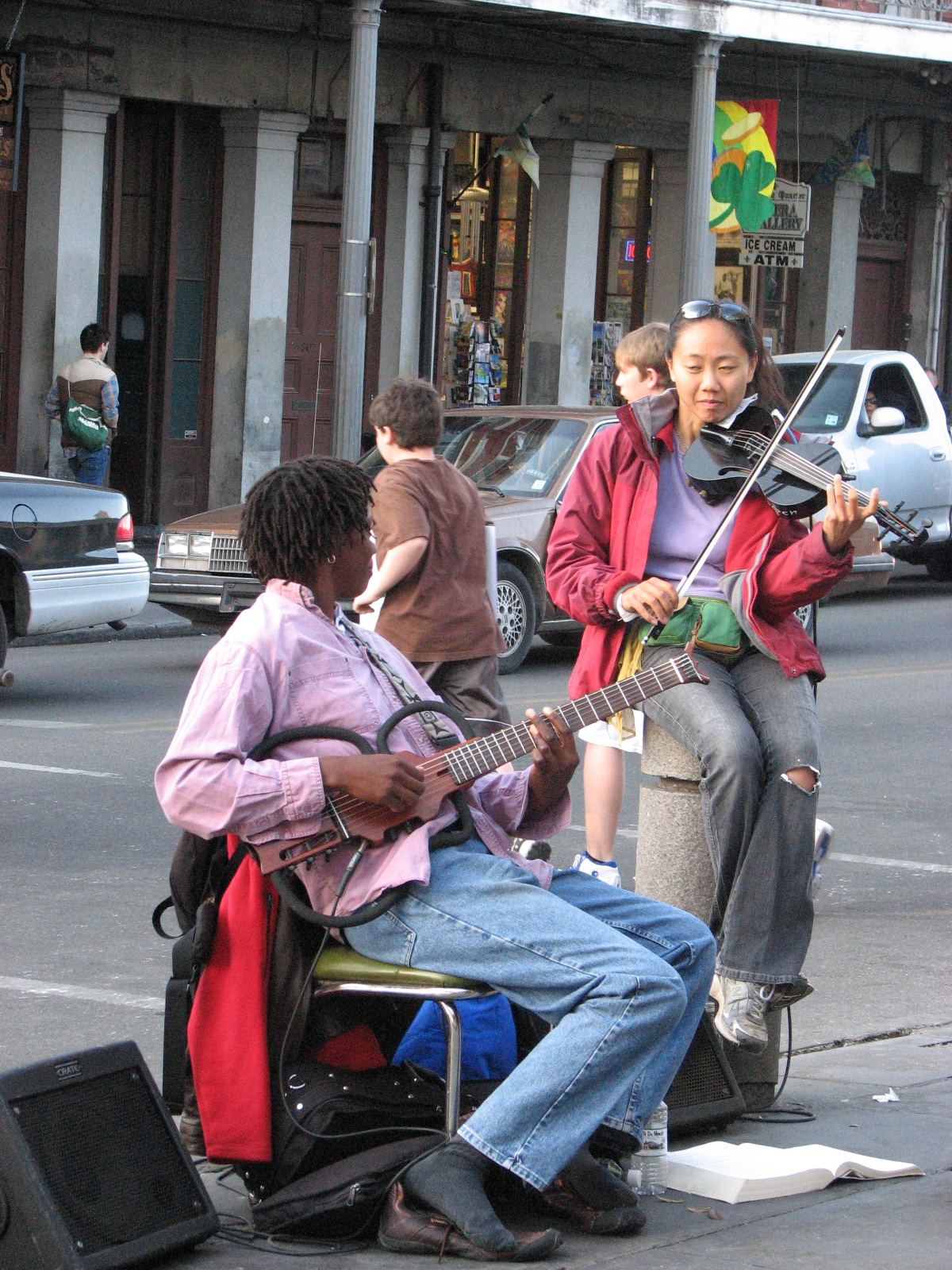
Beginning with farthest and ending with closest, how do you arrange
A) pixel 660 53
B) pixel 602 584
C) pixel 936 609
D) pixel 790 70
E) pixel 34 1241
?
pixel 790 70 < pixel 660 53 < pixel 936 609 < pixel 602 584 < pixel 34 1241

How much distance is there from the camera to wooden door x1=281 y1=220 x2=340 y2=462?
21172mm

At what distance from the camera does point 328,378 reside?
2152 centimetres

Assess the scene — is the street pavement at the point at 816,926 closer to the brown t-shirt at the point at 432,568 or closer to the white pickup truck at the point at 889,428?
the brown t-shirt at the point at 432,568

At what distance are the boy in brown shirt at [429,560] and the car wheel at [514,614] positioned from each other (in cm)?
534

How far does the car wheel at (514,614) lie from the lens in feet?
42.9

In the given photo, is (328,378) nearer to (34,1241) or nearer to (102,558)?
(102,558)

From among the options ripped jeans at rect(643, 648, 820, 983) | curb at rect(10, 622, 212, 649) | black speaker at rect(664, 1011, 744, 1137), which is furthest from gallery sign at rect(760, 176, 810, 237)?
black speaker at rect(664, 1011, 744, 1137)

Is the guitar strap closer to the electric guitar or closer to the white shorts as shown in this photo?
the electric guitar

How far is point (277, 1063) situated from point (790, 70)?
75.8ft

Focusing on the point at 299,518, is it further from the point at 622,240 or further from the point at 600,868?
the point at 622,240

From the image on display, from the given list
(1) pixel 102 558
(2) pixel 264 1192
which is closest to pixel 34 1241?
(2) pixel 264 1192

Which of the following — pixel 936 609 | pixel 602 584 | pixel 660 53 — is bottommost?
pixel 936 609

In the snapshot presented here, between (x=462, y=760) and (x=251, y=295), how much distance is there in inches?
645

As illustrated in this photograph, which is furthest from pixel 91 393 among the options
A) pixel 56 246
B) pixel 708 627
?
pixel 708 627
